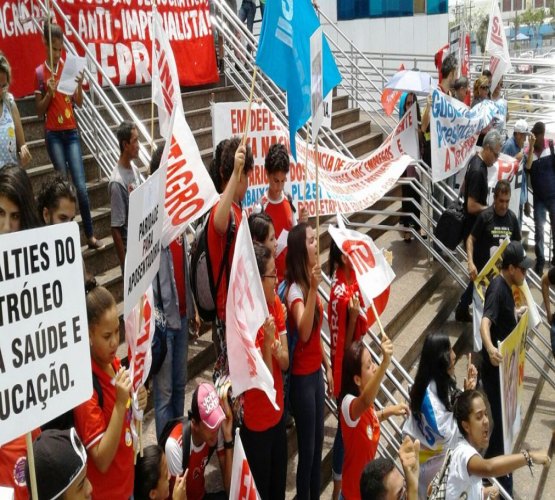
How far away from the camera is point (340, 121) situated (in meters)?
11.4

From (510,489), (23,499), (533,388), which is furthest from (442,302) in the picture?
(23,499)

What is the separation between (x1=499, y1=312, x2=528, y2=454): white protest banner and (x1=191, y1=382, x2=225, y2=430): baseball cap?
212 centimetres

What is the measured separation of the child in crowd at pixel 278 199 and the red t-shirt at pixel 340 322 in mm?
545

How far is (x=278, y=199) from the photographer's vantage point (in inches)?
208

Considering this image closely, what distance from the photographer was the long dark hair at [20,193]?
3.72m

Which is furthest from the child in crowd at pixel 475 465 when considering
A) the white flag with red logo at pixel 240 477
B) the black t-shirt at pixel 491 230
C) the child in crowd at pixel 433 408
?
the black t-shirt at pixel 491 230

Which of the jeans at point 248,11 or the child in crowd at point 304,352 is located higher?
the jeans at point 248,11

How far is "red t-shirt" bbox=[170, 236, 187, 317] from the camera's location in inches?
181

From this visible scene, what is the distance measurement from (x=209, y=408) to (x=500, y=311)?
8.71 feet

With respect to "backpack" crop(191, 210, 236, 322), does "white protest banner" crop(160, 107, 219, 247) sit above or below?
above

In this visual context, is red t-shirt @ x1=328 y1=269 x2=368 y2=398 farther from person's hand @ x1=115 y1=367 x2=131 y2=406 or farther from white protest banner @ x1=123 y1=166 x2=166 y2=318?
person's hand @ x1=115 y1=367 x2=131 y2=406

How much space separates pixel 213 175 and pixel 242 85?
579cm

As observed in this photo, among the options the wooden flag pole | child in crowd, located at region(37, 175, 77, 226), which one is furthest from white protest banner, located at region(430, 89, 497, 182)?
the wooden flag pole

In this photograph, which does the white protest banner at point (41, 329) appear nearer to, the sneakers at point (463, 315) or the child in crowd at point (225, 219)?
the child in crowd at point (225, 219)
